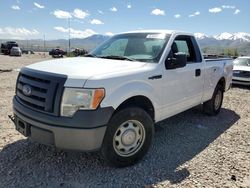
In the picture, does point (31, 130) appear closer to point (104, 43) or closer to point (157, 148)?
point (157, 148)

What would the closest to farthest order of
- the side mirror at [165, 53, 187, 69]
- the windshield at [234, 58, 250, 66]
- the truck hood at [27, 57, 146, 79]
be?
the truck hood at [27, 57, 146, 79]
the side mirror at [165, 53, 187, 69]
the windshield at [234, 58, 250, 66]

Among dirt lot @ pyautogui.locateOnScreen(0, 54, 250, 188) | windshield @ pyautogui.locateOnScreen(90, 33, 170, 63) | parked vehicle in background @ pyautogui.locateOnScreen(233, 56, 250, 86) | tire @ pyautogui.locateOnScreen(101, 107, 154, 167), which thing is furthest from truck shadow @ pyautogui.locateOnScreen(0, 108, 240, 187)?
parked vehicle in background @ pyautogui.locateOnScreen(233, 56, 250, 86)

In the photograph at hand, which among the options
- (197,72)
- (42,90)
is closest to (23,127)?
(42,90)

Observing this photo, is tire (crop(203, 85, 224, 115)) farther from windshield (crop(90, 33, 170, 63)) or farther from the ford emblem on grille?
the ford emblem on grille

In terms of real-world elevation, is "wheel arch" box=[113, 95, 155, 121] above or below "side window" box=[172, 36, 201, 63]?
below

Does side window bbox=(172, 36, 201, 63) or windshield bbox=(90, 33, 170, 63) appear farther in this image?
side window bbox=(172, 36, 201, 63)

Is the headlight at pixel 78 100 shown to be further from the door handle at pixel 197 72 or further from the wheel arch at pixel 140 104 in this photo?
the door handle at pixel 197 72

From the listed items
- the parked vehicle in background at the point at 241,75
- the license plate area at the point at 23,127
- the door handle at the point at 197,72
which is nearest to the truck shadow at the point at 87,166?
the license plate area at the point at 23,127

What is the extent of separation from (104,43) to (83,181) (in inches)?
111

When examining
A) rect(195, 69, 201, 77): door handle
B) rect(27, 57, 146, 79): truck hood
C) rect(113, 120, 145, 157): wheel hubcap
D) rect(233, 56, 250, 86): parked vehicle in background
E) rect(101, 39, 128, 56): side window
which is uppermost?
rect(101, 39, 128, 56): side window

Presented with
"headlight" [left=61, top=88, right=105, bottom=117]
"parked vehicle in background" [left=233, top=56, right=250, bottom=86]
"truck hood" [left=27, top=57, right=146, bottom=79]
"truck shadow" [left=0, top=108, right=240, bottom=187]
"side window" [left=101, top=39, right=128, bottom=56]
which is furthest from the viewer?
"parked vehicle in background" [left=233, top=56, right=250, bottom=86]

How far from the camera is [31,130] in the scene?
11.8ft

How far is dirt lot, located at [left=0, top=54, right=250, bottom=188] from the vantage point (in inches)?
143

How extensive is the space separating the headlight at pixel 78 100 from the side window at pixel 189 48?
2.44 metres
